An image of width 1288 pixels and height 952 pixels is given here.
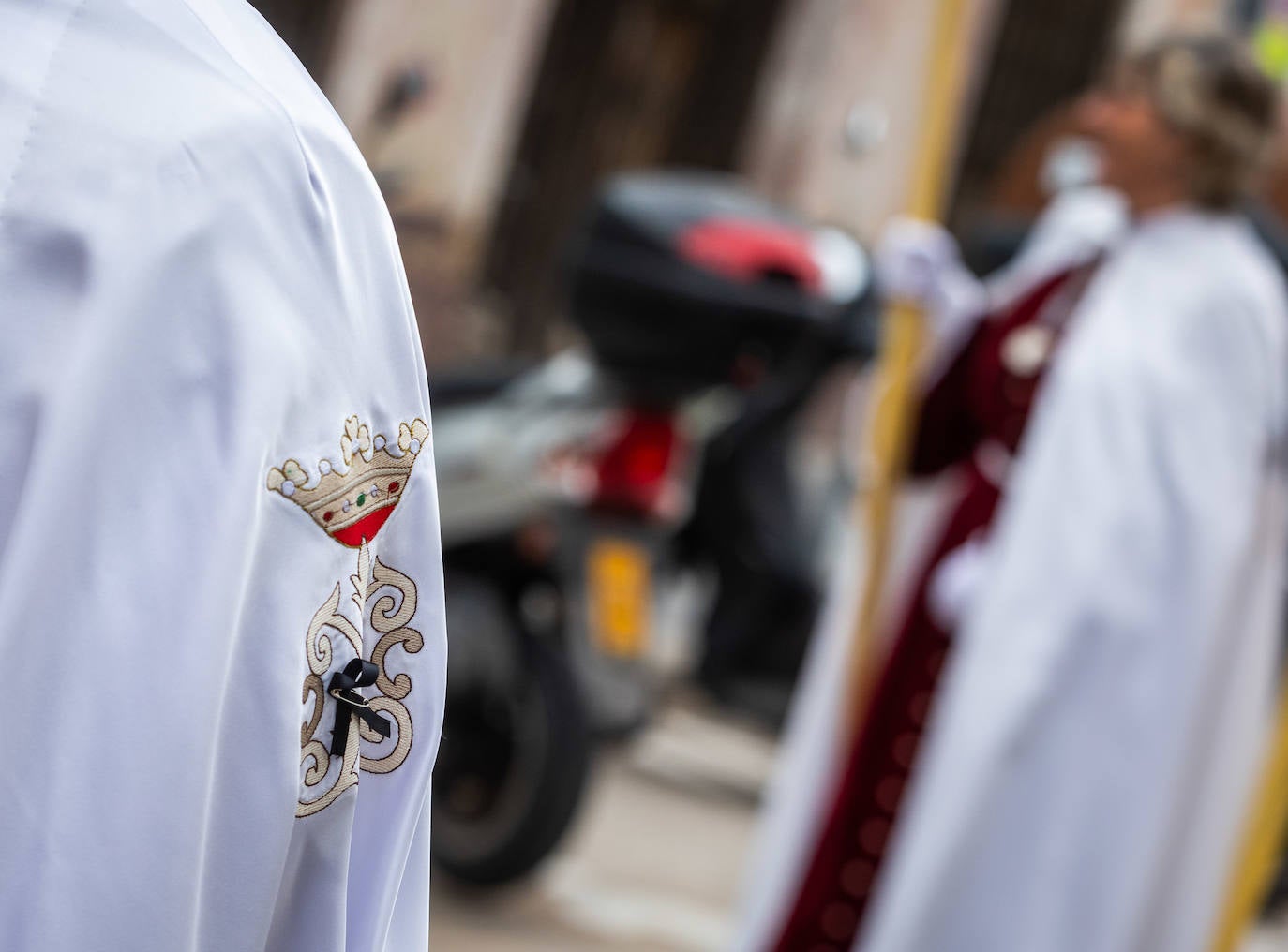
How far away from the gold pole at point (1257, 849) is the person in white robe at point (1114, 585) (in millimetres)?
223

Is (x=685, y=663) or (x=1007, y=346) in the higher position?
(x=1007, y=346)

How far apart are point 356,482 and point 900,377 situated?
2388mm

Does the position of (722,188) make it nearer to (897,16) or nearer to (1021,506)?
(1021,506)

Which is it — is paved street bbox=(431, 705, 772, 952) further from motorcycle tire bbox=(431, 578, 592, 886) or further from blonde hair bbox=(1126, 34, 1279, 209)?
blonde hair bbox=(1126, 34, 1279, 209)

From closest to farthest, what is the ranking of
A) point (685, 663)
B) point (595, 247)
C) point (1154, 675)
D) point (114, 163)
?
point (114, 163)
point (1154, 675)
point (595, 247)
point (685, 663)

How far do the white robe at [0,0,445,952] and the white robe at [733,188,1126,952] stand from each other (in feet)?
7.89

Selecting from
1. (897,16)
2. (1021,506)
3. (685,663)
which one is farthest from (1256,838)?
(897,16)

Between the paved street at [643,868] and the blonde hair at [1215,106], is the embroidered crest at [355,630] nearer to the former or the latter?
the blonde hair at [1215,106]

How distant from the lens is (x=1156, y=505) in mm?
2861

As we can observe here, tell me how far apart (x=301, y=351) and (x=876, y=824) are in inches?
96.2

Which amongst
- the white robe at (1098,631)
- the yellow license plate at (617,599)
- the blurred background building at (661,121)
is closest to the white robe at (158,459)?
the white robe at (1098,631)

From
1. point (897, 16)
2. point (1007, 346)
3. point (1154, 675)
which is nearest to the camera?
point (1154, 675)

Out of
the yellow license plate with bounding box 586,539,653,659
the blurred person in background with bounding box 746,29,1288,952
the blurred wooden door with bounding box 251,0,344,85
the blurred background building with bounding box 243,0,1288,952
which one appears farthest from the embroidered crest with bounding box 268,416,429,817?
the blurred wooden door with bounding box 251,0,344,85

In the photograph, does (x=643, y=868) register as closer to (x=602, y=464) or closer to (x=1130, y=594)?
(x=602, y=464)
